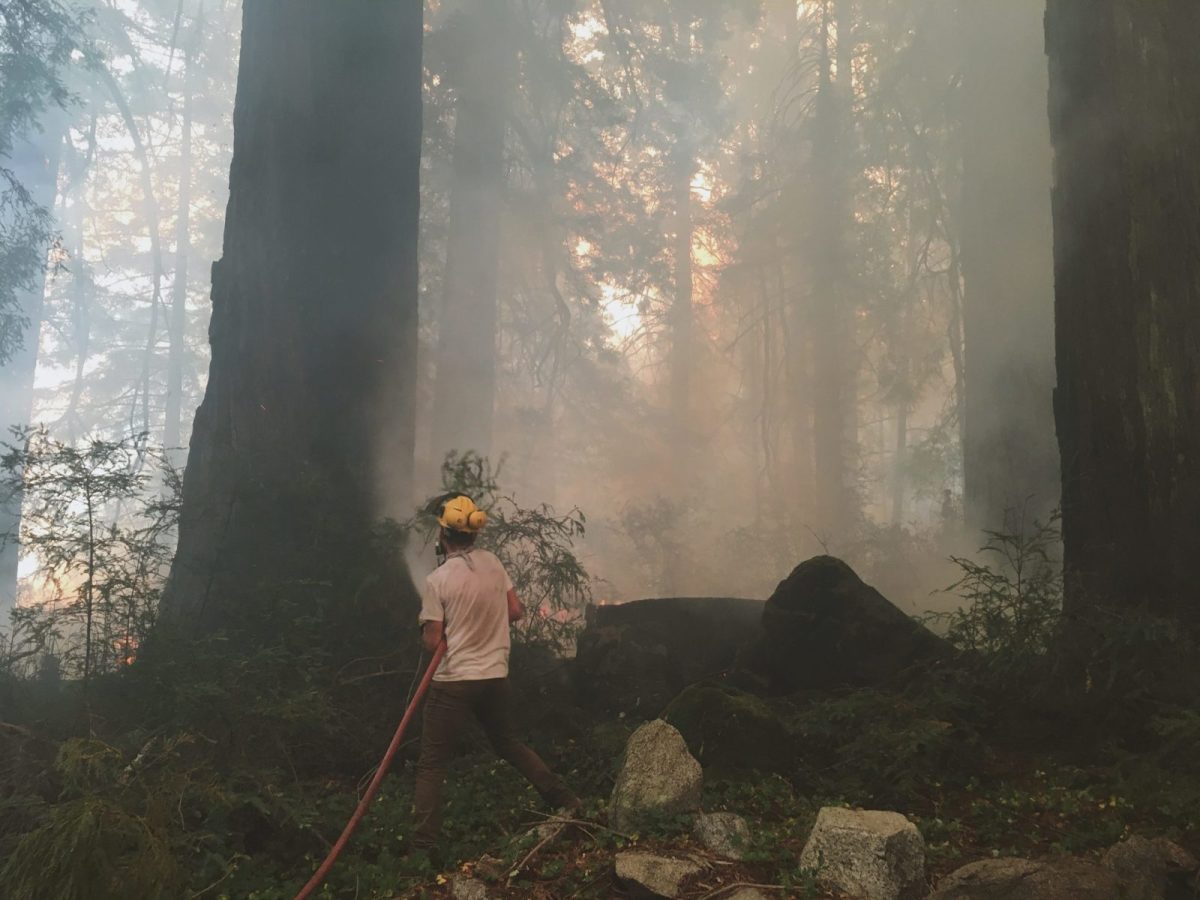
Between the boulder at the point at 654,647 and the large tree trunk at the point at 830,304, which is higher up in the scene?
the large tree trunk at the point at 830,304

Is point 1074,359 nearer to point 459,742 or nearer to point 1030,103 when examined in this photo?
point 459,742

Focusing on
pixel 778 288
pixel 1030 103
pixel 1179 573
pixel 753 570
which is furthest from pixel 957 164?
pixel 1179 573

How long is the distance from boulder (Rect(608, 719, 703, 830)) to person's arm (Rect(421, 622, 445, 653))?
1206 mm

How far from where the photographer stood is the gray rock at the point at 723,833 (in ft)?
14.0

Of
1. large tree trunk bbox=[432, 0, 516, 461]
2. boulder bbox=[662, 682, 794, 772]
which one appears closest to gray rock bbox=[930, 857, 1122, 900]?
boulder bbox=[662, 682, 794, 772]

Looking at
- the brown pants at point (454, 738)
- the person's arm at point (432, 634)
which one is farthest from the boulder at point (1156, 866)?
the person's arm at point (432, 634)

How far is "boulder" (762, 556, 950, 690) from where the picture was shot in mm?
7328

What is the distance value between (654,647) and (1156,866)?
470 centimetres

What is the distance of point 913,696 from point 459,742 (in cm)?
336

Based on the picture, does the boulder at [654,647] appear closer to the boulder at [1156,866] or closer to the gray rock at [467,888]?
the gray rock at [467,888]

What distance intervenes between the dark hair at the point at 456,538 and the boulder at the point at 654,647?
2923mm

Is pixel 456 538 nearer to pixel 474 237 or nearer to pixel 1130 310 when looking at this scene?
pixel 1130 310

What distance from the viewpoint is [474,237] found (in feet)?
53.9

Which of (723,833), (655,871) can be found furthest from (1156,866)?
(655,871)
